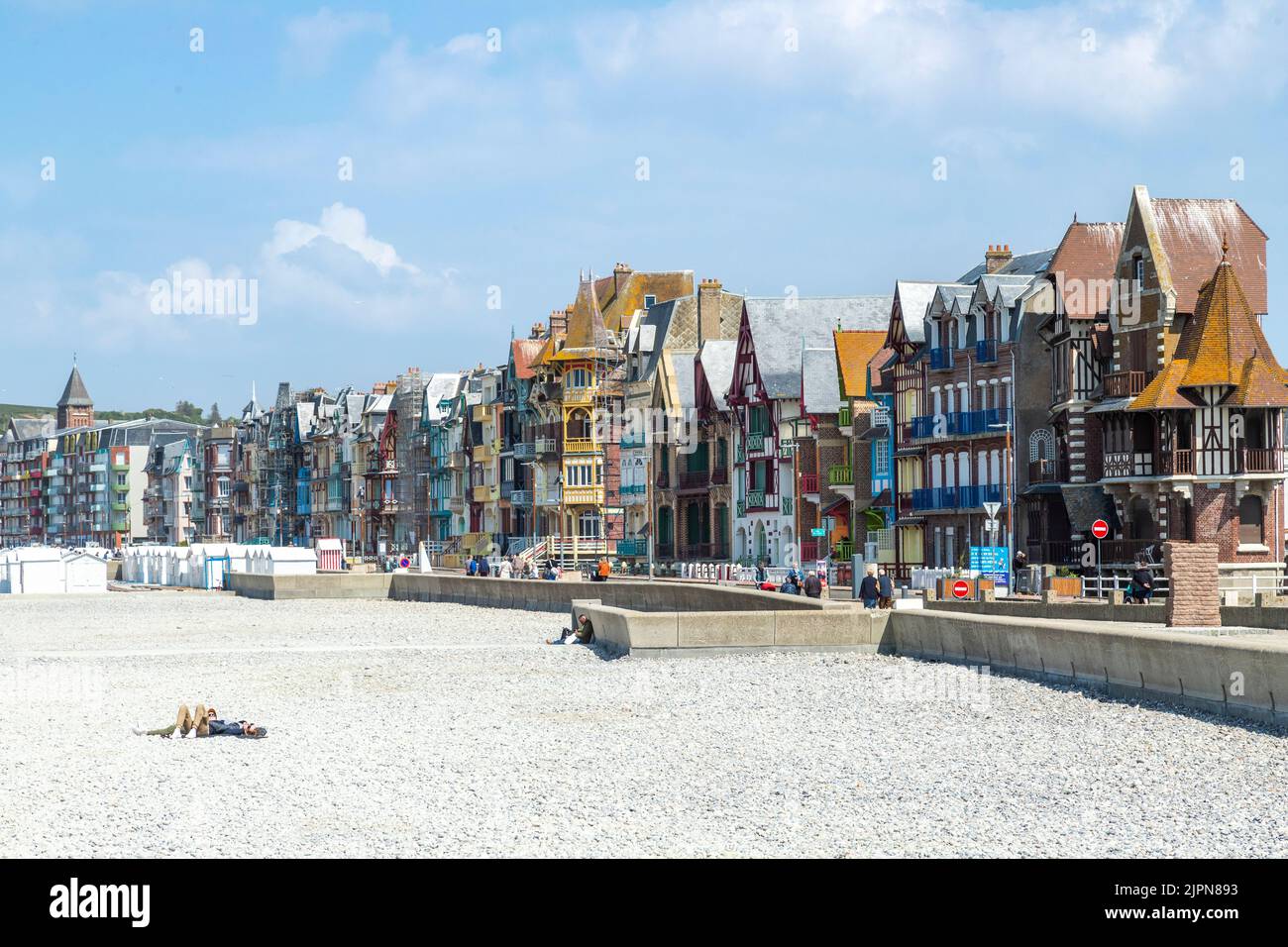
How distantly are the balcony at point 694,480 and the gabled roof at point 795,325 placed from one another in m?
8.70

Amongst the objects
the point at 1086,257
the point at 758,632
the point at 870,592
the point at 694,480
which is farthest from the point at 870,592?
the point at 694,480

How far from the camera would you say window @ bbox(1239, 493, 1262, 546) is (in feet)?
165

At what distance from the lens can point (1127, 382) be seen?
5225 cm

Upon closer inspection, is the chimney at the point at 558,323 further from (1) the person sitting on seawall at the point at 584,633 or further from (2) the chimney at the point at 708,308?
(1) the person sitting on seawall at the point at 584,633

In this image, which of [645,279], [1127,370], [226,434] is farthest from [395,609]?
[226,434]

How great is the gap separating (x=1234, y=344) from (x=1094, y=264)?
8.40 m

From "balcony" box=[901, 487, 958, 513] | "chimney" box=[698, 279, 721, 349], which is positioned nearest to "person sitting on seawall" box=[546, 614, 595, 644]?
"balcony" box=[901, 487, 958, 513]

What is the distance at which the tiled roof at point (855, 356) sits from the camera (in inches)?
2800

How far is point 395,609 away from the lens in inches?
2437

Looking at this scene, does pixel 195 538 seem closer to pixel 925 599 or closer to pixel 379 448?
pixel 379 448

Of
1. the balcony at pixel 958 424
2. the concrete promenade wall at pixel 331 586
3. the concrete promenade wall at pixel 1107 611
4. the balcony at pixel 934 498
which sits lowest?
the concrete promenade wall at pixel 1107 611

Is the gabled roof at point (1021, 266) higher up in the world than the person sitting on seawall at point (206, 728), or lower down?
higher up

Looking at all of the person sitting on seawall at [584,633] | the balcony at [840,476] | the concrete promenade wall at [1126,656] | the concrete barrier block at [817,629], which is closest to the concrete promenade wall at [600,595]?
the concrete barrier block at [817,629]

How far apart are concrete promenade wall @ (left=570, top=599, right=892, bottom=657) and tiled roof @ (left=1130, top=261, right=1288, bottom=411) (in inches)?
710
